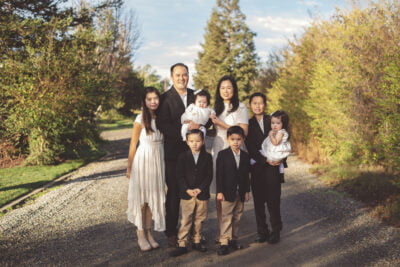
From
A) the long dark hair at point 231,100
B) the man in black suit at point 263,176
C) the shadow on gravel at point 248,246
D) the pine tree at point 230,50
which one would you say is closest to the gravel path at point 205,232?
the shadow on gravel at point 248,246

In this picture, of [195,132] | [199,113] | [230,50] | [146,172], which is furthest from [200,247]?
[230,50]

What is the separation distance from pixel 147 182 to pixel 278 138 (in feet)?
6.07

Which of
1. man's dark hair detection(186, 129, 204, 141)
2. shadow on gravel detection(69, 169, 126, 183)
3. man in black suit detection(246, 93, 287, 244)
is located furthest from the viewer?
shadow on gravel detection(69, 169, 126, 183)

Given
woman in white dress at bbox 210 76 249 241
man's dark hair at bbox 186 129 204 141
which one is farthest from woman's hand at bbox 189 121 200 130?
woman in white dress at bbox 210 76 249 241

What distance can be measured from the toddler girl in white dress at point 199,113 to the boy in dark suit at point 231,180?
350mm

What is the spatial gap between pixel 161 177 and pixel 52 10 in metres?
12.0

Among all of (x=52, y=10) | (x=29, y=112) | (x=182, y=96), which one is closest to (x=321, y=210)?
(x=182, y=96)

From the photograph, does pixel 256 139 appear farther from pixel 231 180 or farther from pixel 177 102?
pixel 177 102

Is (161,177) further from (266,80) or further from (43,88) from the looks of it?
(266,80)

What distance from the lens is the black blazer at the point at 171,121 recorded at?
4.65 meters

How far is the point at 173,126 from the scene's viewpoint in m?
4.68

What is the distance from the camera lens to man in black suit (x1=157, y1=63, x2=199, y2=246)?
4.66 metres

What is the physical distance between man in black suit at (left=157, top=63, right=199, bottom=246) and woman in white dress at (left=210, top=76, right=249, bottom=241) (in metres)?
0.41

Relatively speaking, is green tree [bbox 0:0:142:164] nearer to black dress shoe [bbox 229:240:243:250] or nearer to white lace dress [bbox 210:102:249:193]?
white lace dress [bbox 210:102:249:193]
